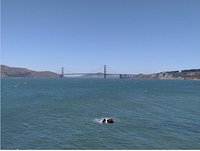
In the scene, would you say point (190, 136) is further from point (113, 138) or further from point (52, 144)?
point (52, 144)

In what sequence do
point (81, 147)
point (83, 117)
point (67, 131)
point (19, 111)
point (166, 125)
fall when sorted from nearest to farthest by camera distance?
point (81, 147)
point (67, 131)
point (166, 125)
point (83, 117)
point (19, 111)

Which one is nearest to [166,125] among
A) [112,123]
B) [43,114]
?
[112,123]

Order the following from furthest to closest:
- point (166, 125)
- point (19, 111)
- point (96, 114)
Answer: point (19, 111) < point (96, 114) < point (166, 125)

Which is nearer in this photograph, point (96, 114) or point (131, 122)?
point (131, 122)

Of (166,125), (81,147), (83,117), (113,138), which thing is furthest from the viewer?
(83,117)

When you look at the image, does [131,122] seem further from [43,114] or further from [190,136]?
[43,114]

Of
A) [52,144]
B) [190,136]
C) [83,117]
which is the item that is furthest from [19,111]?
[190,136]

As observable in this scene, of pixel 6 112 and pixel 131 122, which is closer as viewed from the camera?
pixel 131 122

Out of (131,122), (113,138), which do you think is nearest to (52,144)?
(113,138)

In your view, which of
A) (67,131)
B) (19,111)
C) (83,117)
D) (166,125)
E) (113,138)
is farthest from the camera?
(19,111)
